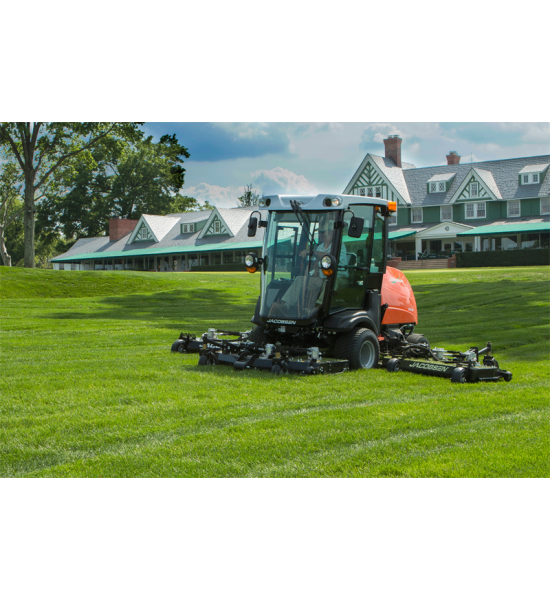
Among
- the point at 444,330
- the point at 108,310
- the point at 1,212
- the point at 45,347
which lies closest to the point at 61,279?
the point at 108,310

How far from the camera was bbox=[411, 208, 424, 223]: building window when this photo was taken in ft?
171

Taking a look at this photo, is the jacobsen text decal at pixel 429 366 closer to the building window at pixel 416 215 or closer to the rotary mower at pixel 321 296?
the rotary mower at pixel 321 296

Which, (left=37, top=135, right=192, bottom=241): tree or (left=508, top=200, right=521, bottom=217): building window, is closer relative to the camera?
(left=508, top=200, right=521, bottom=217): building window

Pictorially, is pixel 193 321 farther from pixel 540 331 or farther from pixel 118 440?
pixel 118 440

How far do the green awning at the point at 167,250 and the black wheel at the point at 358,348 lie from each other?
129 feet

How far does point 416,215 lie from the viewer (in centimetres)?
5238

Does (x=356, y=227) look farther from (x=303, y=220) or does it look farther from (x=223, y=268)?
(x=223, y=268)

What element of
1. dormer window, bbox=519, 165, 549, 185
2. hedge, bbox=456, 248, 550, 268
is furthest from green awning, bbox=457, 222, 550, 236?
dormer window, bbox=519, 165, 549, 185

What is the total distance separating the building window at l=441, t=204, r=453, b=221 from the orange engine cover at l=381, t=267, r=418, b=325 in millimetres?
42348

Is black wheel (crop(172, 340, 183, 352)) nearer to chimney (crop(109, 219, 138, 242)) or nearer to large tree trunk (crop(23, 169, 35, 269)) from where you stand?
large tree trunk (crop(23, 169, 35, 269))

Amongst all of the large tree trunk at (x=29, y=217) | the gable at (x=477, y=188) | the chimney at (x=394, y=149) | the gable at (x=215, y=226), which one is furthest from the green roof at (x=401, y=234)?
the large tree trunk at (x=29, y=217)

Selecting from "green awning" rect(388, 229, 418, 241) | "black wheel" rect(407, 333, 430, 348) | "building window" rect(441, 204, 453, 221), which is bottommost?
"black wheel" rect(407, 333, 430, 348)

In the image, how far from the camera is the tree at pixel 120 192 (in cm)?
6938

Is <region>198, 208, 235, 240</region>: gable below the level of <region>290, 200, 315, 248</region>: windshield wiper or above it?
above
